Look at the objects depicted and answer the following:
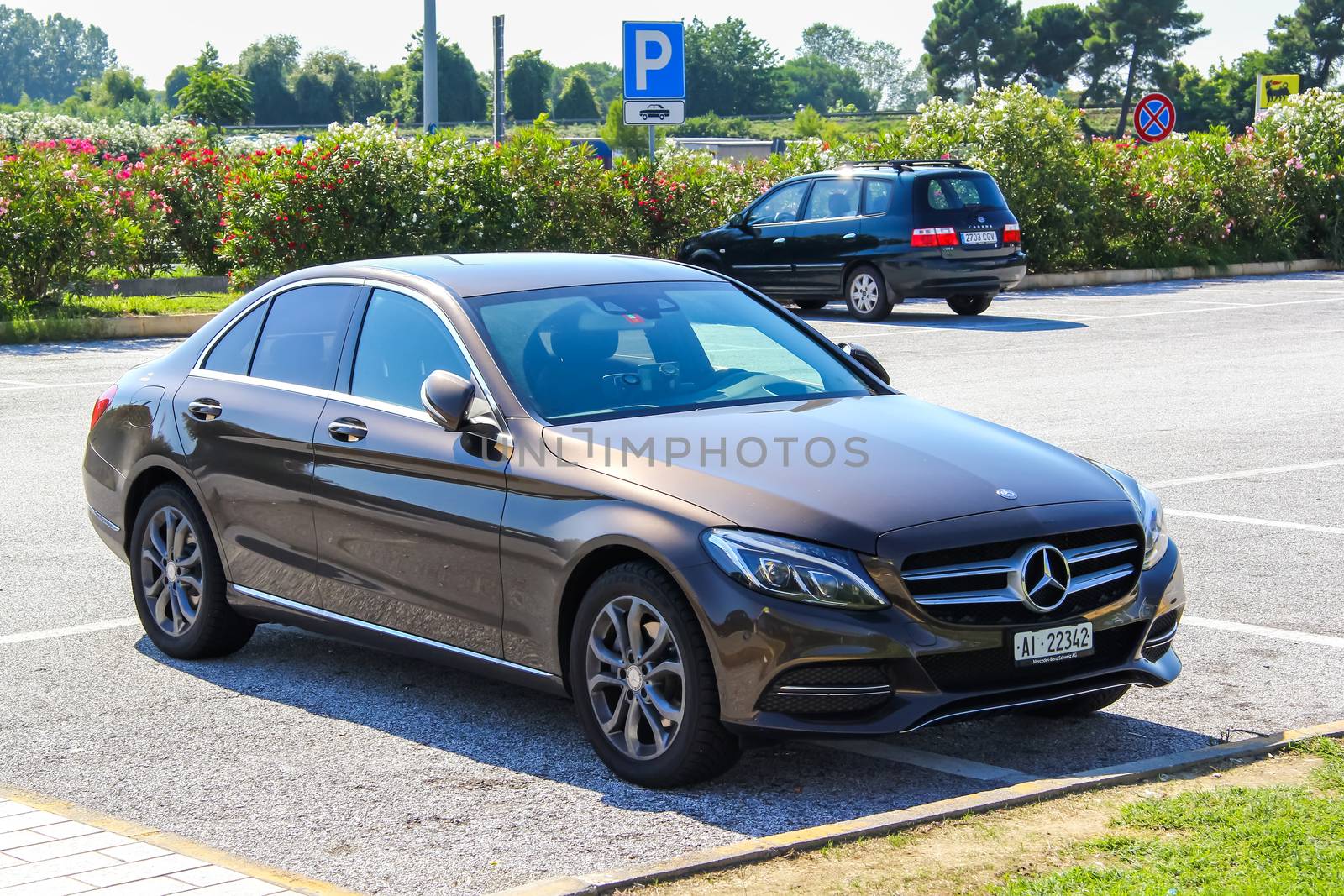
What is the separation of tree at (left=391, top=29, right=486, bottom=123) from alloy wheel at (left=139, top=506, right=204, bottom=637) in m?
160

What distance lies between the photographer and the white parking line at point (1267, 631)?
672 centimetres

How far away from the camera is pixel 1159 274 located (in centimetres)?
2891

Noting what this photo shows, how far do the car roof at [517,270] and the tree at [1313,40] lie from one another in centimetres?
12715

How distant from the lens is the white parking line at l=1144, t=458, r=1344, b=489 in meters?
10.1

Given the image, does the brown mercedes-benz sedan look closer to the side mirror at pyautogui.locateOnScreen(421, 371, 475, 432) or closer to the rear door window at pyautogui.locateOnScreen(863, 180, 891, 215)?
the side mirror at pyautogui.locateOnScreen(421, 371, 475, 432)

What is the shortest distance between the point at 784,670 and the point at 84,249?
691 inches

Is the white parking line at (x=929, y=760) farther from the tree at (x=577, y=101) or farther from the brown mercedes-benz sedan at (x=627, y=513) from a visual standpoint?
the tree at (x=577, y=101)

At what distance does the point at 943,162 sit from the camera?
867 inches

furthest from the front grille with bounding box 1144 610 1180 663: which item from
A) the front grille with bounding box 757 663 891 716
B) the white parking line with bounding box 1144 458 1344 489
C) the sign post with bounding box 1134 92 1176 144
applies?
the sign post with bounding box 1134 92 1176 144

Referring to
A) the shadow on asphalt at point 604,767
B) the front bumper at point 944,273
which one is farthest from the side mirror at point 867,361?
the front bumper at point 944,273

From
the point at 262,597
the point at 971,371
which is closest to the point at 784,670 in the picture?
the point at 262,597

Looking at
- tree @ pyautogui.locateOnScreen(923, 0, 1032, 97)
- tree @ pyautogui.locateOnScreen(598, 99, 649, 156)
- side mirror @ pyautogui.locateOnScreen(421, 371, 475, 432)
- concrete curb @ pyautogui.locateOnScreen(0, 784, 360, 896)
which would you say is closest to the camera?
concrete curb @ pyautogui.locateOnScreen(0, 784, 360, 896)

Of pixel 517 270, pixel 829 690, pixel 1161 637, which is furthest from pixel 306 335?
pixel 1161 637

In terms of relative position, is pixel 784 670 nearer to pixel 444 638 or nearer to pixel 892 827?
pixel 892 827
